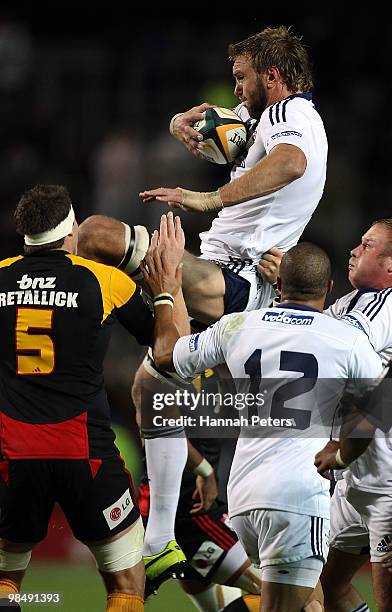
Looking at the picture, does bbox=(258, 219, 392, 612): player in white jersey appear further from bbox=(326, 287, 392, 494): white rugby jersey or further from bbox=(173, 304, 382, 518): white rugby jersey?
bbox=(173, 304, 382, 518): white rugby jersey

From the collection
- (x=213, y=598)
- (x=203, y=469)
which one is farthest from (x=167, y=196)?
(x=213, y=598)

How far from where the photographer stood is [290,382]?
5.09m

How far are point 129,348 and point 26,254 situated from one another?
646 centimetres

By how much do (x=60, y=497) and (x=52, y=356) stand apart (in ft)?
2.17

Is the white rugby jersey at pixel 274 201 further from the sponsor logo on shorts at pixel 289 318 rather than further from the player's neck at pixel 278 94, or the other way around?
the sponsor logo on shorts at pixel 289 318

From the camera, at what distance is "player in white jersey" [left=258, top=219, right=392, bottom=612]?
18.6ft

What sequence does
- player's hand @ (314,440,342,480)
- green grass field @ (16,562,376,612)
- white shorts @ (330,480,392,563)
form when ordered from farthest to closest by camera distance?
green grass field @ (16,562,376,612) → white shorts @ (330,480,392,563) → player's hand @ (314,440,342,480)

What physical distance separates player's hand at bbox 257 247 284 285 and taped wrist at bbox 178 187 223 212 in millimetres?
594

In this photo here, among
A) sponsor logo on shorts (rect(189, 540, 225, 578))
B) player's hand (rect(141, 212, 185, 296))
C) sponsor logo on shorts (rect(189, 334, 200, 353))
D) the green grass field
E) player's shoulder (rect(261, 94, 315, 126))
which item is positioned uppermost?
player's shoulder (rect(261, 94, 315, 126))

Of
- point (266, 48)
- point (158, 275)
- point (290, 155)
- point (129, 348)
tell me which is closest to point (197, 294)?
point (158, 275)

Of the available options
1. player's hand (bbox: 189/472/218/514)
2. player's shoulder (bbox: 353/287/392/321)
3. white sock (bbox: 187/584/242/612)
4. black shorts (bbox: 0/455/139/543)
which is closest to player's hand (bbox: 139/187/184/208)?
player's shoulder (bbox: 353/287/392/321)

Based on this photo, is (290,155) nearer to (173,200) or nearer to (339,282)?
(173,200)

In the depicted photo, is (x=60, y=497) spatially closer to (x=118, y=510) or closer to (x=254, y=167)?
(x=118, y=510)

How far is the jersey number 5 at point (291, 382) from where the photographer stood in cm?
505
